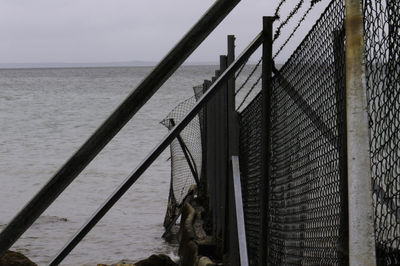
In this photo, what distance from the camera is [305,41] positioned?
9.59 feet

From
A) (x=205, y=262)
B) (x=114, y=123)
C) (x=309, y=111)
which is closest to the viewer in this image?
(x=114, y=123)

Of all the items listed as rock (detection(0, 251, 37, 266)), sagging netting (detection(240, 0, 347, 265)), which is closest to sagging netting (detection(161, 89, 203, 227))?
rock (detection(0, 251, 37, 266))

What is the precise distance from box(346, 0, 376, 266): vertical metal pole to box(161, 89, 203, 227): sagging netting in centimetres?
855

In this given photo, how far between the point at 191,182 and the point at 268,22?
25.2ft

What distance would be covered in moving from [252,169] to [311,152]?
1.82 m

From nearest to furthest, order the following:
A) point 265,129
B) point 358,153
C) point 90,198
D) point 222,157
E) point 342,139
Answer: point 358,153
point 342,139
point 265,129
point 222,157
point 90,198

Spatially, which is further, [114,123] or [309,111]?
[309,111]

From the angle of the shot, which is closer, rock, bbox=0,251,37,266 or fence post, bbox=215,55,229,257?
fence post, bbox=215,55,229,257

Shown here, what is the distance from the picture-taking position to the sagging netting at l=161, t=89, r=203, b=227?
10195 mm

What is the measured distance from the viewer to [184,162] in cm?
1070

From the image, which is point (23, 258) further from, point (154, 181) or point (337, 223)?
point (154, 181)

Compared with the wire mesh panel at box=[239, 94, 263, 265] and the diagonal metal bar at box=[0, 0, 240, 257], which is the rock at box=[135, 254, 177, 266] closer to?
the wire mesh panel at box=[239, 94, 263, 265]

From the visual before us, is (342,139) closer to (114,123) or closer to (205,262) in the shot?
(114,123)

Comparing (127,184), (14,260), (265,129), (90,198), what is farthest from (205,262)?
(90,198)
